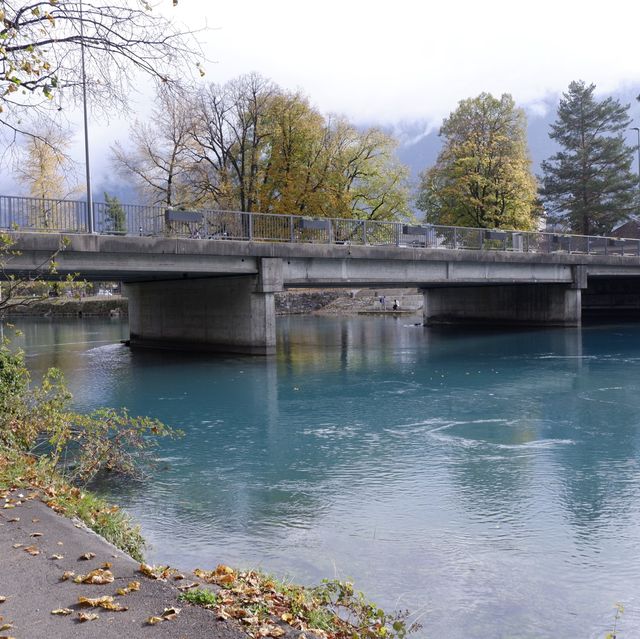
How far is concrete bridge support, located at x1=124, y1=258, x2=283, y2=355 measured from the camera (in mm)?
31594

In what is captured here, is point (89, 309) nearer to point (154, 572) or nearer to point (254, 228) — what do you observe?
point (254, 228)

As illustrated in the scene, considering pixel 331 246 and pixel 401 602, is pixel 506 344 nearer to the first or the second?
pixel 331 246

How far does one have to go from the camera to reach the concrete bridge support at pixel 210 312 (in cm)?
3159

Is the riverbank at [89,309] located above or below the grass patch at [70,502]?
above

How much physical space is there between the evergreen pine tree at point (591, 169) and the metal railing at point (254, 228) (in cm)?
3659

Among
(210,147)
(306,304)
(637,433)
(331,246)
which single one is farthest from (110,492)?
(306,304)

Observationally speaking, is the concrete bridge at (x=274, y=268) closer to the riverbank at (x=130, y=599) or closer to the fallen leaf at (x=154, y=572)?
the riverbank at (x=130, y=599)

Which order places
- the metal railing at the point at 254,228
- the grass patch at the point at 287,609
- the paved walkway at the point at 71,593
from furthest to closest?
the metal railing at the point at 254,228 < the grass patch at the point at 287,609 < the paved walkway at the point at 71,593

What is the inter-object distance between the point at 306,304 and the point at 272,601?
264ft

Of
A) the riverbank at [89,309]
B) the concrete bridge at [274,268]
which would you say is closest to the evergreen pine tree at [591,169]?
the concrete bridge at [274,268]

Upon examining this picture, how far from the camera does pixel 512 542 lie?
9.20 metres

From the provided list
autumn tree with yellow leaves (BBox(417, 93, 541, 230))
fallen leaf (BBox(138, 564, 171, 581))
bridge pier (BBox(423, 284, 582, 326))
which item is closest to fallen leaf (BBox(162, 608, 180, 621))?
fallen leaf (BBox(138, 564, 171, 581))

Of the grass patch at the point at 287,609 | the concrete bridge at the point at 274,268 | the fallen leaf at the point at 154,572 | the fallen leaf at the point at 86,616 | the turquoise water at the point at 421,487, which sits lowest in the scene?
the turquoise water at the point at 421,487

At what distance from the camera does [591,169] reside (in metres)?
81.1
